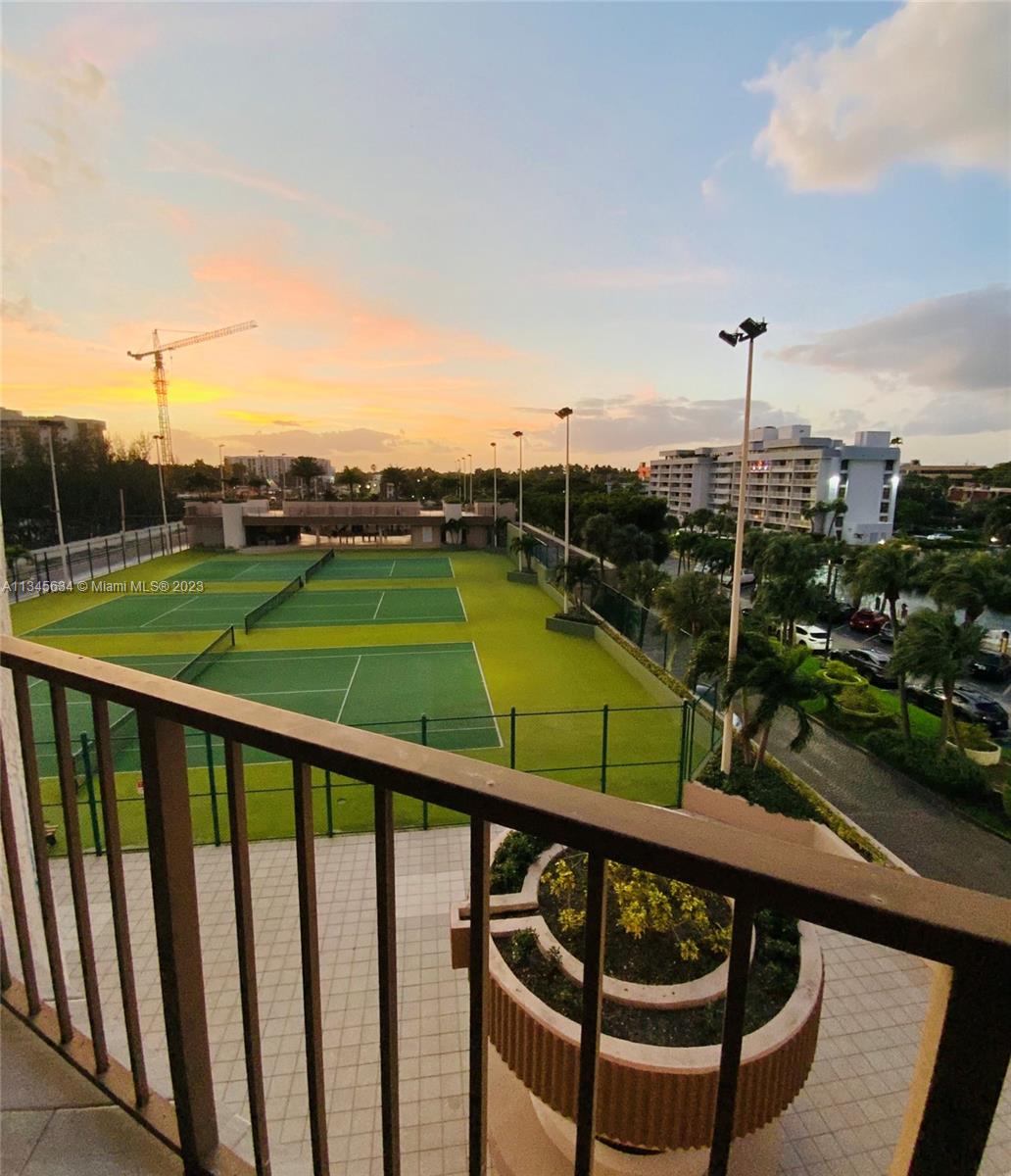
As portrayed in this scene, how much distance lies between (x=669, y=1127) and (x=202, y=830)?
7.43 m

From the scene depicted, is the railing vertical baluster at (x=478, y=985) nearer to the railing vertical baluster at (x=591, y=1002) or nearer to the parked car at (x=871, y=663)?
Answer: the railing vertical baluster at (x=591, y=1002)

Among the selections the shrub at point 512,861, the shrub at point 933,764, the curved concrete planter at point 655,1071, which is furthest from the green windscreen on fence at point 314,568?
the curved concrete planter at point 655,1071

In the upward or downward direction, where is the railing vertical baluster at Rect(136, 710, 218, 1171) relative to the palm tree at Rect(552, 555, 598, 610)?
upward

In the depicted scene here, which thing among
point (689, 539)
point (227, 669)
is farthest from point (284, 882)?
point (689, 539)

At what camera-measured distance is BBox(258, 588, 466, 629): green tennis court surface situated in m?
24.5

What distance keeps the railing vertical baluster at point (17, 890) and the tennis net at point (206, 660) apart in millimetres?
14890

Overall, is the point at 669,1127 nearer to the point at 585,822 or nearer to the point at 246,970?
the point at 246,970

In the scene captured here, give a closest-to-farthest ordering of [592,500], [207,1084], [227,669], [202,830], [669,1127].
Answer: [207,1084] < [669,1127] < [202,830] < [227,669] < [592,500]

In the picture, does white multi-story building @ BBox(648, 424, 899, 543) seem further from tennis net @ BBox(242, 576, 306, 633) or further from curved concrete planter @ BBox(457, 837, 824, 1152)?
curved concrete planter @ BBox(457, 837, 824, 1152)

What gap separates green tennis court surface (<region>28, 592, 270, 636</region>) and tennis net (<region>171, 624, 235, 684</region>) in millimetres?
3647

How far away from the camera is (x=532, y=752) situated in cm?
1216

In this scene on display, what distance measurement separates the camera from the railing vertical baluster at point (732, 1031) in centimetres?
83

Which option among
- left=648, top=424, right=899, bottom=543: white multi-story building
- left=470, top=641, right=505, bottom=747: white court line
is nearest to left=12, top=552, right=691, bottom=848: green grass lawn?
left=470, top=641, right=505, bottom=747: white court line

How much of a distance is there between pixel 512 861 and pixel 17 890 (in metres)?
4.90
